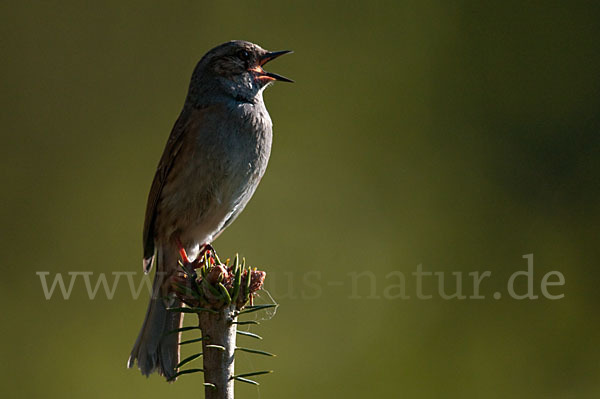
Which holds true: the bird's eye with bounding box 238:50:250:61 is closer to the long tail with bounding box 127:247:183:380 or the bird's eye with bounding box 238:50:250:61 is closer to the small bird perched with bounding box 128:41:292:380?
the small bird perched with bounding box 128:41:292:380

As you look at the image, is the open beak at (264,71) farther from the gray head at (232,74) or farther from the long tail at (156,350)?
the long tail at (156,350)

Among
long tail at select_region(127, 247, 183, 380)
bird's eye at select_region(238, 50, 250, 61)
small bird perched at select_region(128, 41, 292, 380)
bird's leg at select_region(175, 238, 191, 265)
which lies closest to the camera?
long tail at select_region(127, 247, 183, 380)

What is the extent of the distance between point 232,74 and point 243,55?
0.53 ft

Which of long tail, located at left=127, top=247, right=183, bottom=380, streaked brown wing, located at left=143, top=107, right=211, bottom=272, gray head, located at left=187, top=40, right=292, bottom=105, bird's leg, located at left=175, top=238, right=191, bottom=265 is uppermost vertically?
gray head, located at left=187, top=40, right=292, bottom=105

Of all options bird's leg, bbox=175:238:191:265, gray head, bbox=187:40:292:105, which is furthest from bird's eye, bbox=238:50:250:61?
bird's leg, bbox=175:238:191:265

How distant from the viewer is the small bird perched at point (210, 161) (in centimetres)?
469

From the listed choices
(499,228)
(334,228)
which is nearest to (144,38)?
(334,228)

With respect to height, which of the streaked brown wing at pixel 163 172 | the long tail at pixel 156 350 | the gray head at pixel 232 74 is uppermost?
the gray head at pixel 232 74

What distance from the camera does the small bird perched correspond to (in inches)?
185

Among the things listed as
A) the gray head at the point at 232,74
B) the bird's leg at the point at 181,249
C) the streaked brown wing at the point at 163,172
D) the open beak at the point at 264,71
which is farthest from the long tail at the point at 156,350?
the open beak at the point at 264,71

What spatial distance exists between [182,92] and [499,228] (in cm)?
322

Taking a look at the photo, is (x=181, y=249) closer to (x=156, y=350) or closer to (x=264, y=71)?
(x=156, y=350)

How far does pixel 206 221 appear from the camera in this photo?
4820mm

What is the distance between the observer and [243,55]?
518 cm
